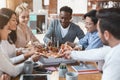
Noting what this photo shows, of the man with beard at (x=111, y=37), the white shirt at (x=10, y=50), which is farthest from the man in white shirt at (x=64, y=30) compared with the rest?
the man with beard at (x=111, y=37)

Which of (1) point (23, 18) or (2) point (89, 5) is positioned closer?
(1) point (23, 18)

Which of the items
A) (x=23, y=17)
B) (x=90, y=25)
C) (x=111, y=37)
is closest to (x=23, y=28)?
(x=23, y=17)

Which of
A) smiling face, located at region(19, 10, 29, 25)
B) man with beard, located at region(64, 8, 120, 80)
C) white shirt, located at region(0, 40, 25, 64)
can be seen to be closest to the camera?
man with beard, located at region(64, 8, 120, 80)

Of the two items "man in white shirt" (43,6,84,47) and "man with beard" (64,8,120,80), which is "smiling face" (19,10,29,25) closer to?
"man in white shirt" (43,6,84,47)

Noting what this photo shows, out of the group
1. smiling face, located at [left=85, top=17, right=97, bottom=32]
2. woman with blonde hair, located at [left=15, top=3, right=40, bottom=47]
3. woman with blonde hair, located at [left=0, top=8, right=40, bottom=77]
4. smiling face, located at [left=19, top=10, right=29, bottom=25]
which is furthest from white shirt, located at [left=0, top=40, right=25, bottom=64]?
smiling face, located at [left=19, top=10, right=29, bottom=25]

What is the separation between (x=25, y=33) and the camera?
3.49m

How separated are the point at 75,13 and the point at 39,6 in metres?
0.83

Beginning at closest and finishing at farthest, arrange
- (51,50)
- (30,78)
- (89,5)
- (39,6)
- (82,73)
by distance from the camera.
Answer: (30,78) < (82,73) < (51,50) < (39,6) < (89,5)

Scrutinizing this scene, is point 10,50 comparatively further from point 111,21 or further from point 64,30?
point 64,30

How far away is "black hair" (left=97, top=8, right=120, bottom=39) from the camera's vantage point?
1.45m

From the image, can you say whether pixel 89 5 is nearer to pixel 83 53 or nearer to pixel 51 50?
pixel 51 50

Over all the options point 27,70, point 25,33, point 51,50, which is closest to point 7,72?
point 27,70

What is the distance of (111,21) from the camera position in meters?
1.45

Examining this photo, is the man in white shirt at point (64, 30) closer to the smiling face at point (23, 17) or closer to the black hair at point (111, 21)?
the smiling face at point (23, 17)
